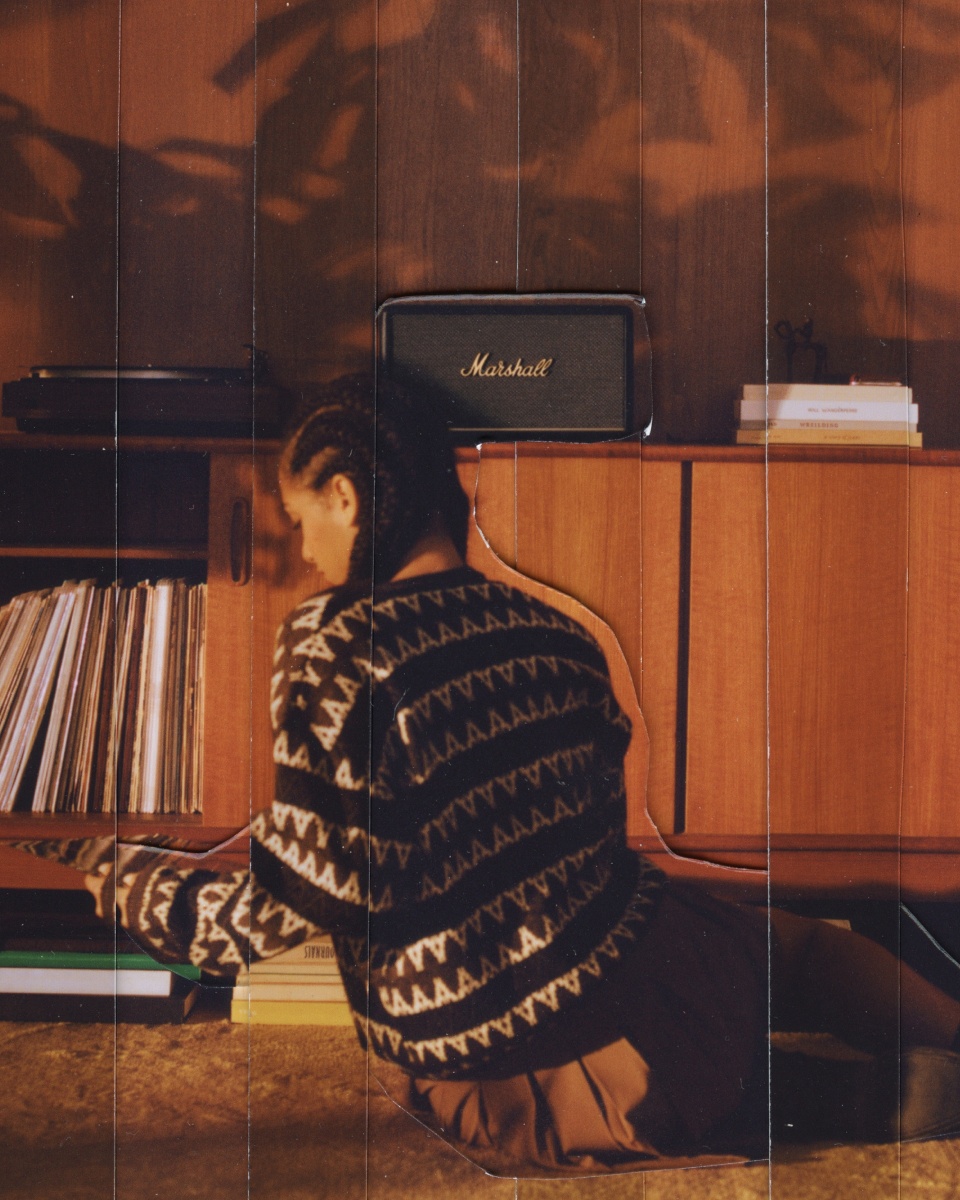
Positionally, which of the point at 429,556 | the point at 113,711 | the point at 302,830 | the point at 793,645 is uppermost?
the point at 429,556

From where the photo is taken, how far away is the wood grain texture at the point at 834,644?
1.36 metres

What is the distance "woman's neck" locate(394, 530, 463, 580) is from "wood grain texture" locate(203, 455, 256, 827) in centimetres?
24


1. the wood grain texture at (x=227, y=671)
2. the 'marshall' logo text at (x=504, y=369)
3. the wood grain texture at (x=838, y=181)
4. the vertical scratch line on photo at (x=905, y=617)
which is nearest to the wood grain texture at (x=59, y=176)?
the wood grain texture at (x=227, y=671)

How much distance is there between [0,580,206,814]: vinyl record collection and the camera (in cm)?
135

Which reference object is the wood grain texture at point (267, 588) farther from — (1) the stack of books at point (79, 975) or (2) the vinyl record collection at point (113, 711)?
(1) the stack of books at point (79, 975)

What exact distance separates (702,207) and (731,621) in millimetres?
628

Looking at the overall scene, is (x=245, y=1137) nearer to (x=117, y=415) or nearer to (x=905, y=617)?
(x=117, y=415)

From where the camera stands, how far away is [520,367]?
1.35m

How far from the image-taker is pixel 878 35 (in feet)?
4.52

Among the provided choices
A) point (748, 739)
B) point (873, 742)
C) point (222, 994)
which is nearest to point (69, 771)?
point (222, 994)

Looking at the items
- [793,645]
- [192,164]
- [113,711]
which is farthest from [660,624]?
[192,164]

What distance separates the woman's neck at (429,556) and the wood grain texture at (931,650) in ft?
2.29

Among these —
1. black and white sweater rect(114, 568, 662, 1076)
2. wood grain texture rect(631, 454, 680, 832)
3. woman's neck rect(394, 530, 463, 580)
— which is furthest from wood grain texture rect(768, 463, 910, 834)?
woman's neck rect(394, 530, 463, 580)

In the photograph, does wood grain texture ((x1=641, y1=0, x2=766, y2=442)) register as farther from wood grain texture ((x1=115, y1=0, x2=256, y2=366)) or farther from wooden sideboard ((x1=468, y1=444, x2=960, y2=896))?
wood grain texture ((x1=115, y1=0, x2=256, y2=366))
